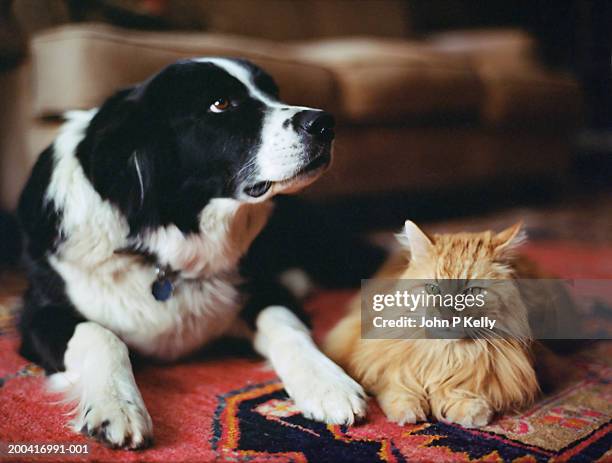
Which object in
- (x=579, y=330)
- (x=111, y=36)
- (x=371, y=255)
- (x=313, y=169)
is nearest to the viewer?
(x=313, y=169)

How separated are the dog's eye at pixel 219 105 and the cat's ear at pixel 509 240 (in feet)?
1.99

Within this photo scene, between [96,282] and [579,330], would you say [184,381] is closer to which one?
[96,282]

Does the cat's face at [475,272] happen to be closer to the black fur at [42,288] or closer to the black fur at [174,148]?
the black fur at [174,148]

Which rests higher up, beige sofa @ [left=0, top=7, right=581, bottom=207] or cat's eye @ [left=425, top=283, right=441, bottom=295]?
beige sofa @ [left=0, top=7, right=581, bottom=207]

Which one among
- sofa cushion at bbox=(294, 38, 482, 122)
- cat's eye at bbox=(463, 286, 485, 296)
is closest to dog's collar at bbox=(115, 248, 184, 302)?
cat's eye at bbox=(463, 286, 485, 296)

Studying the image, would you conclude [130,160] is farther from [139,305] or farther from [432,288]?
Result: [432,288]

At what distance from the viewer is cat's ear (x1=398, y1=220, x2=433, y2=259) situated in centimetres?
106

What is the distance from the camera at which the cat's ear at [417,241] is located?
106cm

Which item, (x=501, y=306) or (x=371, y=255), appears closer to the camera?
(x=501, y=306)

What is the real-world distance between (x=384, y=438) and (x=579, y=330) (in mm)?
675

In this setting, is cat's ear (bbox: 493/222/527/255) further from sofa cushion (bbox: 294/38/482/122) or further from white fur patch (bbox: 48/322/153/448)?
sofa cushion (bbox: 294/38/482/122)

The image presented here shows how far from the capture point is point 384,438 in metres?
0.96

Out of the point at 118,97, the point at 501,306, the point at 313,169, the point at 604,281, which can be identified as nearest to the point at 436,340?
the point at 501,306

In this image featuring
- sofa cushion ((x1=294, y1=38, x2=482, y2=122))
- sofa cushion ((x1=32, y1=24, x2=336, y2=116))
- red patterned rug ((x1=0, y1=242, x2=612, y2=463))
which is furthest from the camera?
sofa cushion ((x1=294, y1=38, x2=482, y2=122))
